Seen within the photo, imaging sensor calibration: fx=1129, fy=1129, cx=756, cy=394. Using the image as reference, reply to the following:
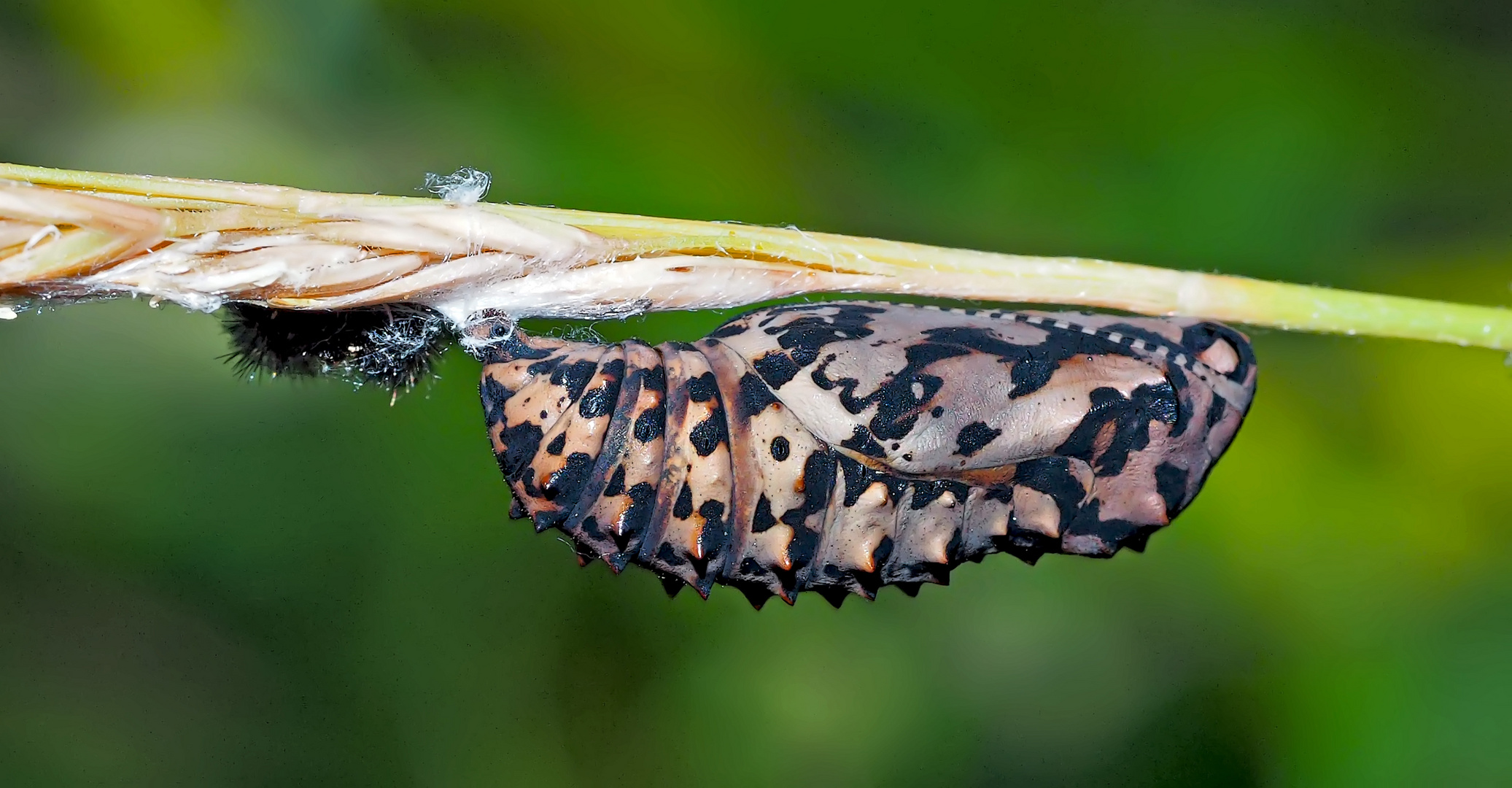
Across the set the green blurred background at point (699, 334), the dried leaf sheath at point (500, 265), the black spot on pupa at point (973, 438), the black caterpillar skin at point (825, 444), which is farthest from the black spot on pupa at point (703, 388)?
the green blurred background at point (699, 334)

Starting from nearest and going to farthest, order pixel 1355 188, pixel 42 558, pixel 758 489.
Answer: pixel 758 489
pixel 1355 188
pixel 42 558

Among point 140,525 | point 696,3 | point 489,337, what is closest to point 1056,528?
point 489,337

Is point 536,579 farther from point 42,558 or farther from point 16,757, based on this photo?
point 16,757

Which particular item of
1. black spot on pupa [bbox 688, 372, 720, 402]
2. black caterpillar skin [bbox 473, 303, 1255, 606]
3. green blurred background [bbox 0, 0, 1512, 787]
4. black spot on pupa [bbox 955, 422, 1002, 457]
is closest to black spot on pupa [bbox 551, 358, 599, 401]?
black caterpillar skin [bbox 473, 303, 1255, 606]

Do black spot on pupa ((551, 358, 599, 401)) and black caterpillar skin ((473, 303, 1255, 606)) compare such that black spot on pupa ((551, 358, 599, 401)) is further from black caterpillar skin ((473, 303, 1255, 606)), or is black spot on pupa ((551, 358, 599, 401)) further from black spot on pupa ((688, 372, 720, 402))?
black spot on pupa ((688, 372, 720, 402))

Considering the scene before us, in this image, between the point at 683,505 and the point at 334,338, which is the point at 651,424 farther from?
the point at 334,338

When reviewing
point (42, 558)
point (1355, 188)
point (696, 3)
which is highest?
point (696, 3)
